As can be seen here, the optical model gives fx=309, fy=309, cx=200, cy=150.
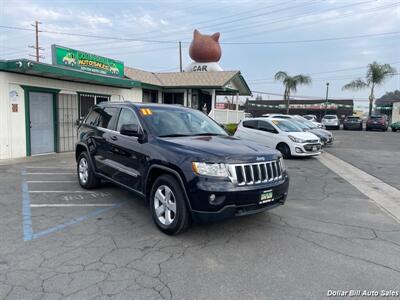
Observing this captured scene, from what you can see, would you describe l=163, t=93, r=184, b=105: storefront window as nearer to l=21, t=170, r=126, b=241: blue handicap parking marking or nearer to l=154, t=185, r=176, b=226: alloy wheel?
l=21, t=170, r=126, b=241: blue handicap parking marking

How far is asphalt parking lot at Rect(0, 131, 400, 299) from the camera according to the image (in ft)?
9.87

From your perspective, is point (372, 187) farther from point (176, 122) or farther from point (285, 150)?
point (176, 122)

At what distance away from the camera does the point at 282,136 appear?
1188cm

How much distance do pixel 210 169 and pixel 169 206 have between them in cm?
84

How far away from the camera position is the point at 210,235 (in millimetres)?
4238

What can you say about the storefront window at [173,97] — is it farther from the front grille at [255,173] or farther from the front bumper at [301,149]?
the front grille at [255,173]

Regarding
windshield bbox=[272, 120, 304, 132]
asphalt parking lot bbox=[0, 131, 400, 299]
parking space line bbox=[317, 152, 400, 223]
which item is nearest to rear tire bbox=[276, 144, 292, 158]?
windshield bbox=[272, 120, 304, 132]

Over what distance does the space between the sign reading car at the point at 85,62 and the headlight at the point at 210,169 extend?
31.9 feet

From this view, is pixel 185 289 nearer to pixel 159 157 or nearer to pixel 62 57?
pixel 159 157

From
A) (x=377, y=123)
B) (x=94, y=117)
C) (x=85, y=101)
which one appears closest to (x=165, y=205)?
(x=94, y=117)

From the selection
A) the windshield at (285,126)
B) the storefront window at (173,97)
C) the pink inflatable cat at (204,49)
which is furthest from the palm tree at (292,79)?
the windshield at (285,126)

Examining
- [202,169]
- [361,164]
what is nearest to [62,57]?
[202,169]

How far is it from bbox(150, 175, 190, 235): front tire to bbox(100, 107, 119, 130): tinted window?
1.90 meters

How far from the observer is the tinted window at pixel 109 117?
223 inches
